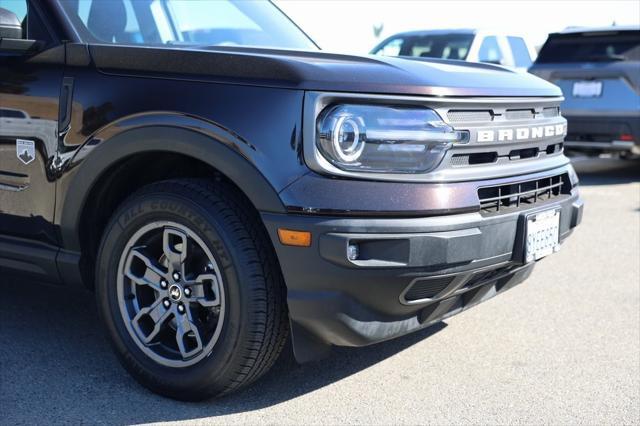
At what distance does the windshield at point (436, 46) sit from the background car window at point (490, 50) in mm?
252

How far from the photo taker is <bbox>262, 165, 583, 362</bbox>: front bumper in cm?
274

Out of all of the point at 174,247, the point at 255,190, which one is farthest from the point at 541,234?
the point at 174,247

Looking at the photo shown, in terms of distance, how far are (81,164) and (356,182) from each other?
1.13 metres

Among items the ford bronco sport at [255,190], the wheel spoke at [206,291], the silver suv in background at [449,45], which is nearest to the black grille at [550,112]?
the ford bronco sport at [255,190]

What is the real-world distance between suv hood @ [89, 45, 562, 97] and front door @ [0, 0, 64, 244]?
0.81 feet

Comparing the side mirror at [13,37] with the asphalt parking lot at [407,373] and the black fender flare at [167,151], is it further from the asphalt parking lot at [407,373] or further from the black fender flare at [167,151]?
the asphalt parking lot at [407,373]

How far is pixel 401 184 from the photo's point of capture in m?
2.79

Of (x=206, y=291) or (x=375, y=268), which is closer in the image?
(x=375, y=268)

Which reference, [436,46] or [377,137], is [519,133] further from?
[436,46]

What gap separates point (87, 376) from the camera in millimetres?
3383

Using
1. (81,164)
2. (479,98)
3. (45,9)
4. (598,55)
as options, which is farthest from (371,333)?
(598,55)

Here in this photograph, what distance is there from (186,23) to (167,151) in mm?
1379

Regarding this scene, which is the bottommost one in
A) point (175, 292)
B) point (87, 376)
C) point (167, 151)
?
point (87, 376)

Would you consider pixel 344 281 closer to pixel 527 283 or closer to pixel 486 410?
pixel 486 410
